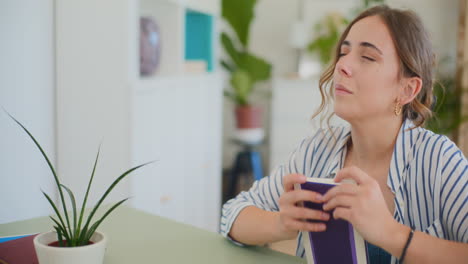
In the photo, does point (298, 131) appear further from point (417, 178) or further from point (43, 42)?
point (417, 178)

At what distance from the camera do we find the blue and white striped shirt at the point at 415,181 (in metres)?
1.21

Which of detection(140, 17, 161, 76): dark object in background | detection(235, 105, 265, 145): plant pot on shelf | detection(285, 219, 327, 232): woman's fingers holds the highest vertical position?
detection(140, 17, 161, 76): dark object in background

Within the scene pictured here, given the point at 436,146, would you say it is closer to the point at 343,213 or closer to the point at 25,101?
the point at 343,213

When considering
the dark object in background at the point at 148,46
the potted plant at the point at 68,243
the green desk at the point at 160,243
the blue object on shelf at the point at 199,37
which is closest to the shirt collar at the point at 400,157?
the green desk at the point at 160,243

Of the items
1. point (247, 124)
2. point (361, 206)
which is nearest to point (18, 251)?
point (361, 206)

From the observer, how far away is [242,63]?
4805mm

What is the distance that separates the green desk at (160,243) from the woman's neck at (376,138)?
37 cm

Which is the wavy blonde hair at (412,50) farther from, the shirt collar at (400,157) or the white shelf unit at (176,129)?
the white shelf unit at (176,129)

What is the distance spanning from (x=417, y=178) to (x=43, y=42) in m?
1.62

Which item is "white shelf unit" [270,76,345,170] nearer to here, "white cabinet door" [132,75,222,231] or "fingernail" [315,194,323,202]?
"white cabinet door" [132,75,222,231]

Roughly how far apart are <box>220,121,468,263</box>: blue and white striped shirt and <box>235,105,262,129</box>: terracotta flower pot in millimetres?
3206

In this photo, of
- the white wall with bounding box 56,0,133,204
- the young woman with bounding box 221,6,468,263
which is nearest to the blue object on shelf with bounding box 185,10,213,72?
the white wall with bounding box 56,0,133,204

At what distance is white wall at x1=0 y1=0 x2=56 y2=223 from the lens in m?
1.99

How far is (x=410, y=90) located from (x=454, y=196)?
0.32m
